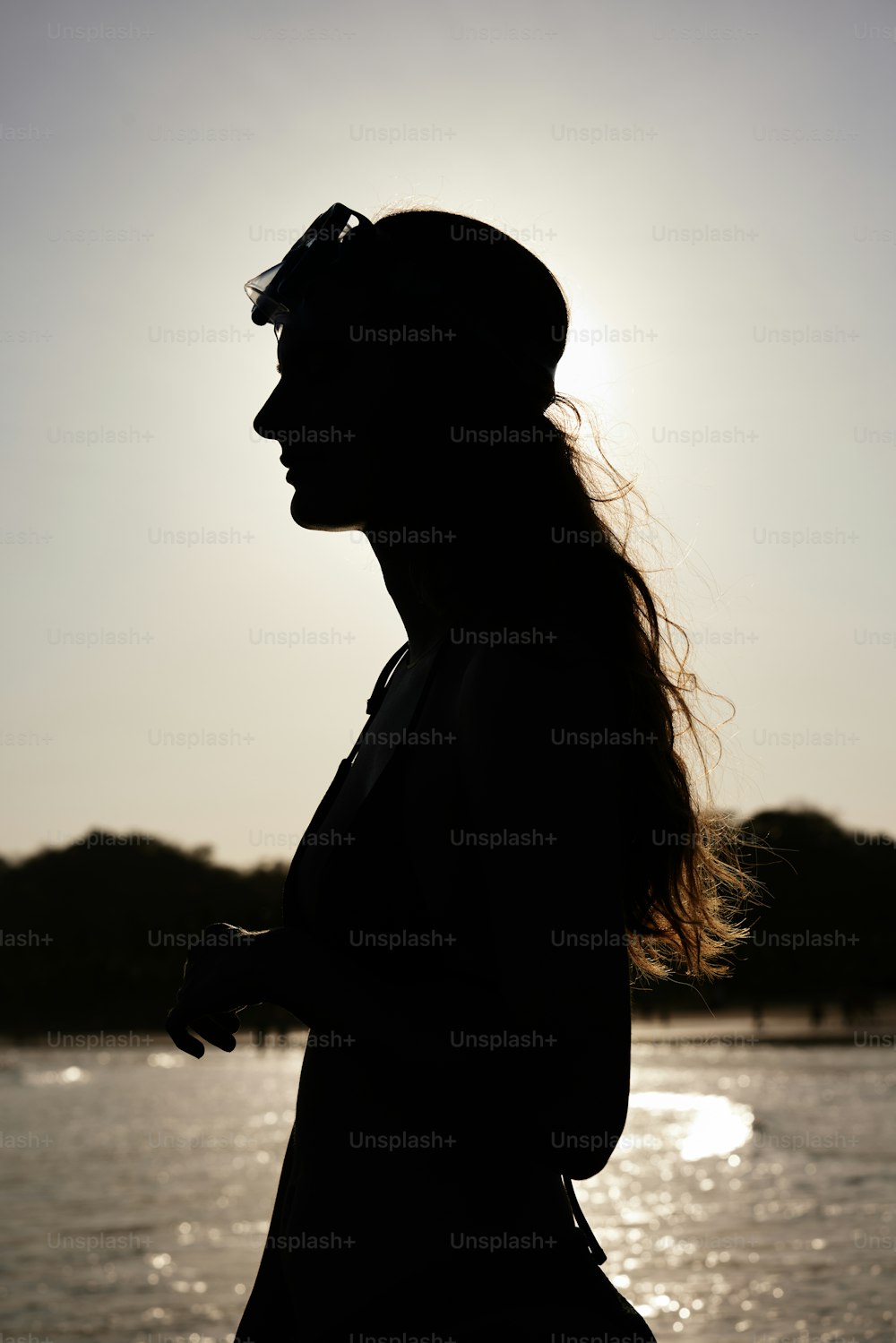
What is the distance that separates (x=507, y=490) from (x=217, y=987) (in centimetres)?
85

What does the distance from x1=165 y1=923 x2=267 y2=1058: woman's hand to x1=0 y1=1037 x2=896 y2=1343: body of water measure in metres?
16.4

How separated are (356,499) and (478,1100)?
93 centimetres

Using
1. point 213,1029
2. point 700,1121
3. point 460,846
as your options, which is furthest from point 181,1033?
point 700,1121

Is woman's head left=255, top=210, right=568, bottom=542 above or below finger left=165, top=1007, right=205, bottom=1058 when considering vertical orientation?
above

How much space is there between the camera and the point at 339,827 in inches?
76.4

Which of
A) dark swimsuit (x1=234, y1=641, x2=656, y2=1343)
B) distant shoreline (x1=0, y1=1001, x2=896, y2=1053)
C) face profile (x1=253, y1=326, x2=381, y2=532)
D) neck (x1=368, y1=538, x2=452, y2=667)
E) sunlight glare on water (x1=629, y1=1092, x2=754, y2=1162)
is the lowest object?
distant shoreline (x1=0, y1=1001, x2=896, y2=1053)

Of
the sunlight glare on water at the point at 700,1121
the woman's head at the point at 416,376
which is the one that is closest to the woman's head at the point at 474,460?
the woman's head at the point at 416,376

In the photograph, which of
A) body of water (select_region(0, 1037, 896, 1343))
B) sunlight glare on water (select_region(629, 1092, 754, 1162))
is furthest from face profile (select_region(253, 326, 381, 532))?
sunlight glare on water (select_region(629, 1092, 754, 1162))

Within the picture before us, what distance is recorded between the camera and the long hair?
2.03 metres

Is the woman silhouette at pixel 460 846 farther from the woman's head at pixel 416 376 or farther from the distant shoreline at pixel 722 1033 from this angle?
the distant shoreline at pixel 722 1033

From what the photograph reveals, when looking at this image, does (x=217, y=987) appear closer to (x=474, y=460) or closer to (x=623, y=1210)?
(x=474, y=460)

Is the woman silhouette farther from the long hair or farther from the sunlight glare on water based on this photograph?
the sunlight glare on water

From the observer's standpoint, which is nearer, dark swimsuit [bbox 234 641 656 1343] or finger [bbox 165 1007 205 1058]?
dark swimsuit [bbox 234 641 656 1343]

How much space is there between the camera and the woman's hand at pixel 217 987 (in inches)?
70.8
